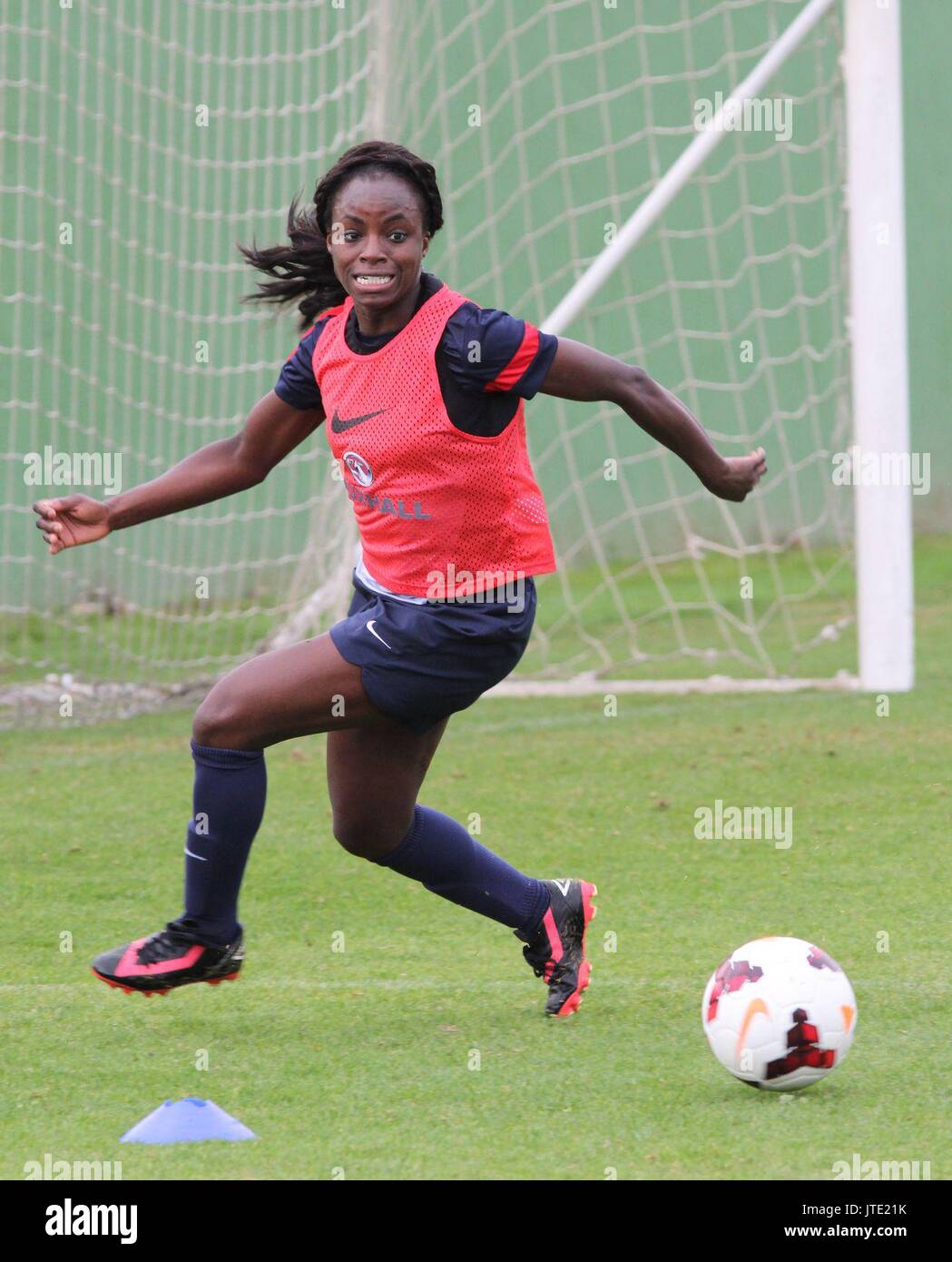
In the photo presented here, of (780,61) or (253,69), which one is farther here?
(253,69)

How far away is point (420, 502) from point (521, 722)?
4257 millimetres

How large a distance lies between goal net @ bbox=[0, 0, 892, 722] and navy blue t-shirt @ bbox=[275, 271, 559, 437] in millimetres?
4255

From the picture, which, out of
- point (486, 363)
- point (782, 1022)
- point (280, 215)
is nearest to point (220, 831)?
point (486, 363)

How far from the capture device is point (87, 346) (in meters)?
8.60

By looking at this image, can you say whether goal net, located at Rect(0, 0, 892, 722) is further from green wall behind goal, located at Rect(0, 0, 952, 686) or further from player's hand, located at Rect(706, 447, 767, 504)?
player's hand, located at Rect(706, 447, 767, 504)

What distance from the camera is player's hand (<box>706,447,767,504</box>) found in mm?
3877

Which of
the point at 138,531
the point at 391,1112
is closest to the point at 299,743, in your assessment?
the point at 138,531

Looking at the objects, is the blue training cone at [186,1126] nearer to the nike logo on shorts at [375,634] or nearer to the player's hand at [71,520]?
the nike logo on shorts at [375,634]

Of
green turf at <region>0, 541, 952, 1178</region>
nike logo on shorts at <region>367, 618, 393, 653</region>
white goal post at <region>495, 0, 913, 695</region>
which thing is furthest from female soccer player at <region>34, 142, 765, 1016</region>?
white goal post at <region>495, 0, 913, 695</region>

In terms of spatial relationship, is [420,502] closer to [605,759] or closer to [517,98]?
[605,759]

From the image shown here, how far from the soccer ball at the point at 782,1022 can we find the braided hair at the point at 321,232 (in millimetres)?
1750

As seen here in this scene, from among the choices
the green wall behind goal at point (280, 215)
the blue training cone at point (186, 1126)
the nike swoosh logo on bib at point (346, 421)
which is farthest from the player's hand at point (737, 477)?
the green wall behind goal at point (280, 215)

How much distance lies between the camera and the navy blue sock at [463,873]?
13.4 ft

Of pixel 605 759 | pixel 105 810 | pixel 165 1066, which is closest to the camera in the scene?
pixel 165 1066
